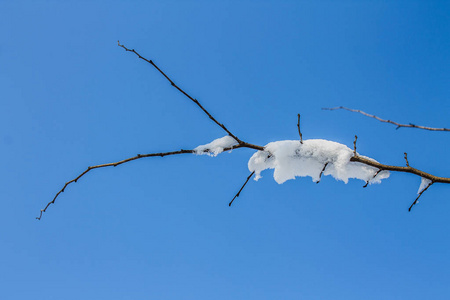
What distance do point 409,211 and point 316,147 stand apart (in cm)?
73

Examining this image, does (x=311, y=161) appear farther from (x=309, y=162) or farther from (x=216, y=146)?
(x=216, y=146)

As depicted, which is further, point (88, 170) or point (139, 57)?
point (88, 170)

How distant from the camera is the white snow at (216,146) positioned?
2004 mm

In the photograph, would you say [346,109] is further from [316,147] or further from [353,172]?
[353,172]

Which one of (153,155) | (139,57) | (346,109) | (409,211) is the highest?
(139,57)

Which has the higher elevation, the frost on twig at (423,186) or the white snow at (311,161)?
the white snow at (311,161)

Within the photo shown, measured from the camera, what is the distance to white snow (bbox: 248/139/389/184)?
2.08 meters

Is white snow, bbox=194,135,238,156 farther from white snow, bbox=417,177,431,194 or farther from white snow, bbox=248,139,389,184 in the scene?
white snow, bbox=417,177,431,194

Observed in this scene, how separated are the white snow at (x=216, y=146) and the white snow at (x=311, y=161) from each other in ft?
0.85

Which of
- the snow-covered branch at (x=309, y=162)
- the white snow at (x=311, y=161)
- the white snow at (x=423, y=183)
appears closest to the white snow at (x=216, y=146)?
the snow-covered branch at (x=309, y=162)

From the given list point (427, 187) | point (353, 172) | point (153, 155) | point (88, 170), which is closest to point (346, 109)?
point (353, 172)

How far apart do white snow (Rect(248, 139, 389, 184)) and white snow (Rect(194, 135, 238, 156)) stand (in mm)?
259

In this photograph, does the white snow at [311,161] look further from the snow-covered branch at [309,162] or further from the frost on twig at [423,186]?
the frost on twig at [423,186]

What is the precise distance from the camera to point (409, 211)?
207 cm
